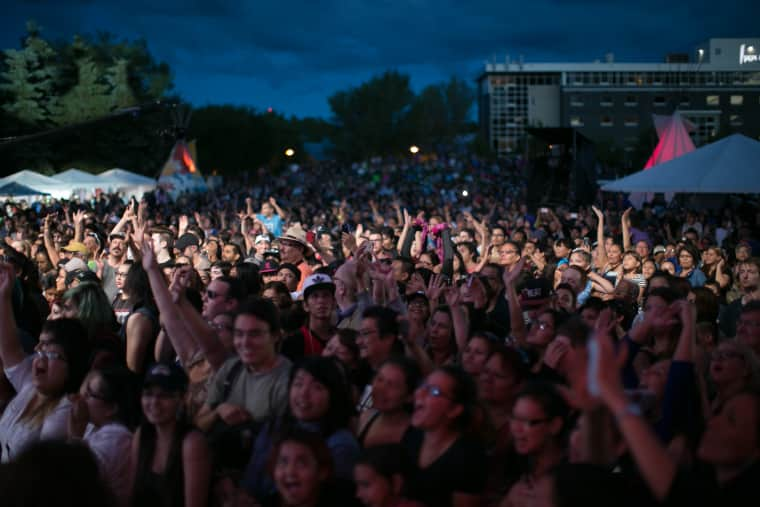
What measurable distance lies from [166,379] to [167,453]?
0.32 meters

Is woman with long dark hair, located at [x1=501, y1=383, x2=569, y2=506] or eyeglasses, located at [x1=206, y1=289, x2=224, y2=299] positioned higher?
eyeglasses, located at [x1=206, y1=289, x2=224, y2=299]

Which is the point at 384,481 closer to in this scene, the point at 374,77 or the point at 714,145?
the point at 714,145

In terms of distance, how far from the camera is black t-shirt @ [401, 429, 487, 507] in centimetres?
313

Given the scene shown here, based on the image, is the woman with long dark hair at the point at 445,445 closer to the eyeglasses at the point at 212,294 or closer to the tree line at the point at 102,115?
the eyeglasses at the point at 212,294

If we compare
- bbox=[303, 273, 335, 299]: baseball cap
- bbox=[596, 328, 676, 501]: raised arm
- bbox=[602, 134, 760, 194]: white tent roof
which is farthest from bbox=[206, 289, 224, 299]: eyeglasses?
bbox=[602, 134, 760, 194]: white tent roof

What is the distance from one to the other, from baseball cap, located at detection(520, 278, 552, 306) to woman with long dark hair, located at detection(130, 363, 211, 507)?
10.8ft

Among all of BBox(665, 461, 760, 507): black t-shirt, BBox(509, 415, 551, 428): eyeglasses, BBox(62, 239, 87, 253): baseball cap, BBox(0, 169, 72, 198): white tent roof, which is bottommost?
BBox(665, 461, 760, 507): black t-shirt

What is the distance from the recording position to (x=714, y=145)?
1115 centimetres

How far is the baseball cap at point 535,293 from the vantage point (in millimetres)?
6172

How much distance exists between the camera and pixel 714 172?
10492 millimetres

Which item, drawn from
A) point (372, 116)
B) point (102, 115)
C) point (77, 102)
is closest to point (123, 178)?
point (102, 115)

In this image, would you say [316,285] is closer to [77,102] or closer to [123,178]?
[123,178]

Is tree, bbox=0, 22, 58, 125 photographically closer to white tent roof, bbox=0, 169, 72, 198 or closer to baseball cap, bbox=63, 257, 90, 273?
white tent roof, bbox=0, 169, 72, 198

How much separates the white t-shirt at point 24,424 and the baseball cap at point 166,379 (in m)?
0.71
